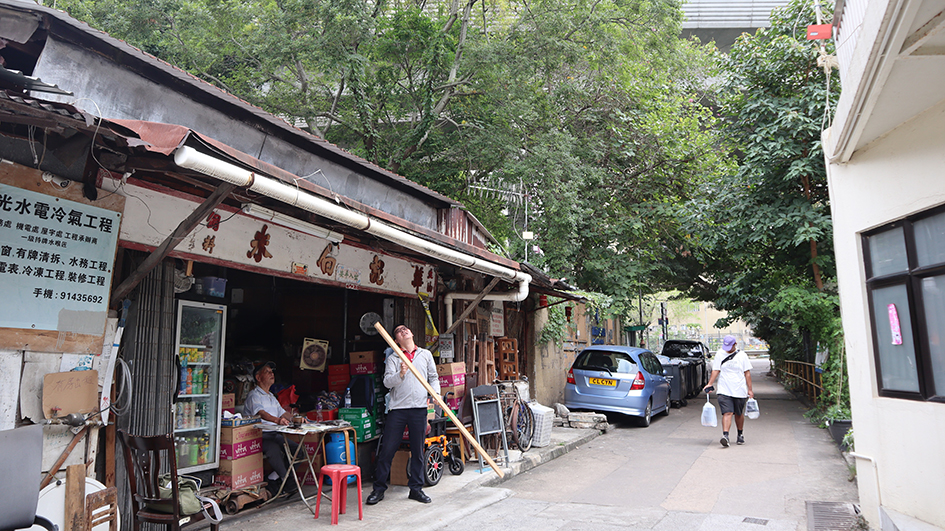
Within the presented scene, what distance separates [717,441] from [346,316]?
7062mm

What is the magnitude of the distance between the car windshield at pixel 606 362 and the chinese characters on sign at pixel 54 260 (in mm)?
10013

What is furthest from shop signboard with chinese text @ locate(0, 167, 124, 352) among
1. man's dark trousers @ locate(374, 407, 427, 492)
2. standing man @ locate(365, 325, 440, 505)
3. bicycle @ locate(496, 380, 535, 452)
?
bicycle @ locate(496, 380, 535, 452)

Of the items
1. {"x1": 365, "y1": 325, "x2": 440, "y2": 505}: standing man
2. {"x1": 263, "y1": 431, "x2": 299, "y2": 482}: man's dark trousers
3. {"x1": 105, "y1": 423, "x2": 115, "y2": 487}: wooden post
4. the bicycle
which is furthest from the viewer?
the bicycle

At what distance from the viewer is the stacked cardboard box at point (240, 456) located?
6.29 meters

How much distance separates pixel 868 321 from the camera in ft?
19.7

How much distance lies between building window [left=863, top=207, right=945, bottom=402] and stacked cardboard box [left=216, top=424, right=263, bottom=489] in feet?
21.4

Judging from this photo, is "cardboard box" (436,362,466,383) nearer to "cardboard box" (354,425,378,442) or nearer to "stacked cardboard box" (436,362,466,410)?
"stacked cardboard box" (436,362,466,410)

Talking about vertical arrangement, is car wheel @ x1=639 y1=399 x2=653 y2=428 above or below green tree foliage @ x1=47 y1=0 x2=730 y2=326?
below

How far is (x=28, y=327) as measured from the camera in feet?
12.9

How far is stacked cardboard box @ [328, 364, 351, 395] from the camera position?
845cm

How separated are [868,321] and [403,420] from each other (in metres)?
4.99

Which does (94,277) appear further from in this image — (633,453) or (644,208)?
(644,208)

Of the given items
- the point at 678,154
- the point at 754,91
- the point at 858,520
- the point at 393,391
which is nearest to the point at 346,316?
the point at 393,391

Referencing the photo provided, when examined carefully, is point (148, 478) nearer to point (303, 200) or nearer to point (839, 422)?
point (303, 200)
